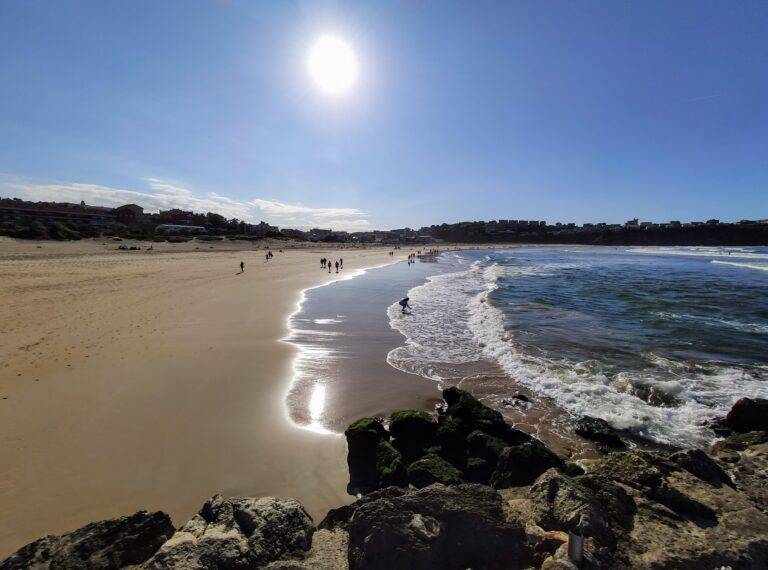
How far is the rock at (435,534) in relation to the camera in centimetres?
288

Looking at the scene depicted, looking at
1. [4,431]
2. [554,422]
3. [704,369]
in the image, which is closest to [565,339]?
[704,369]

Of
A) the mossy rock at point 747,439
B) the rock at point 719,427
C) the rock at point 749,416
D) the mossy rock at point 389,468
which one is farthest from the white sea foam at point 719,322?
the mossy rock at point 389,468

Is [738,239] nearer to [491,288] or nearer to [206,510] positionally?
[491,288]

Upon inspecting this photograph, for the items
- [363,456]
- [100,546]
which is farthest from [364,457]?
[100,546]

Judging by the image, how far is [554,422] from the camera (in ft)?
23.2

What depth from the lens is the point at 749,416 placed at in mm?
6504

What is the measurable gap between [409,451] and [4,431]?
20.8 feet

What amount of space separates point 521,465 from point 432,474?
3.75 ft

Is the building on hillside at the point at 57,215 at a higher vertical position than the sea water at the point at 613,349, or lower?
higher

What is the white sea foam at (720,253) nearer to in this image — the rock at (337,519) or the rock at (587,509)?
the rock at (587,509)

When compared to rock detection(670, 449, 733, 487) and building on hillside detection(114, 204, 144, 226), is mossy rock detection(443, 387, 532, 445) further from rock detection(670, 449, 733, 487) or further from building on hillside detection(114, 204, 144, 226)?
building on hillside detection(114, 204, 144, 226)

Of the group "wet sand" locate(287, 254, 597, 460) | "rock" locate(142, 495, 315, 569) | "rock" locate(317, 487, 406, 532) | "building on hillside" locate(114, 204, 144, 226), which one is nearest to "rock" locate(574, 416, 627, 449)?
"wet sand" locate(287, 254, 597, 460)

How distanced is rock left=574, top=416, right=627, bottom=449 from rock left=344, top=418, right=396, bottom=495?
3.67m

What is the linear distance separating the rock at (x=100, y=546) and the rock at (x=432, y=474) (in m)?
2.79
